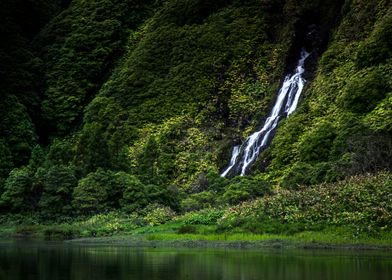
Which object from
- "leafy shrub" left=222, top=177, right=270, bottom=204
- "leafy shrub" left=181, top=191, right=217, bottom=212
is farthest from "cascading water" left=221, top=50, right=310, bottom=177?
"leafy shrub" left=222, top=177, right=270, bottom=204

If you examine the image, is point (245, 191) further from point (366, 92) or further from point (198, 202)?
point (366, 92)

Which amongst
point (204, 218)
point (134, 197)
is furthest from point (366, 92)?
point (134, 197)

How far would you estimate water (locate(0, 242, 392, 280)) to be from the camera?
72.1 ft

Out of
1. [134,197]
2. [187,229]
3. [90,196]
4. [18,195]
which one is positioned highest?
[18,195]

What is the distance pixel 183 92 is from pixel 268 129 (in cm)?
2056

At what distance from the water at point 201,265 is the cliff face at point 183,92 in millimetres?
19354

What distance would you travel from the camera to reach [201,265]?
26.1 meters

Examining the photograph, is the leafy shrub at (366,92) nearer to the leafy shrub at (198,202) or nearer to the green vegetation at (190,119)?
the green vegetation at (190,119)

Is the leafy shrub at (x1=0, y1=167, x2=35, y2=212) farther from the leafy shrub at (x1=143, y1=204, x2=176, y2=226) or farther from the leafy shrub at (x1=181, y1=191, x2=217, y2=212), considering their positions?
the leafy shrub at (x1=181, y1=191, x2=217, y2=212)

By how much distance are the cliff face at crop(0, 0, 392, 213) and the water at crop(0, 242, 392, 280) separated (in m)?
19.4

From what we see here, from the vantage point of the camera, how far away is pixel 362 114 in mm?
61781

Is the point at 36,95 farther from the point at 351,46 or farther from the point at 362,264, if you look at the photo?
the point at 362,264

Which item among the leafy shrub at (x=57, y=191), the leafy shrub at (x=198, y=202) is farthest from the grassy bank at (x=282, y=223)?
the leafy shrub at (x=57, y=191)

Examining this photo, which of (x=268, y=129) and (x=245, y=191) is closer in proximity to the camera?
(x=245, y=191)
